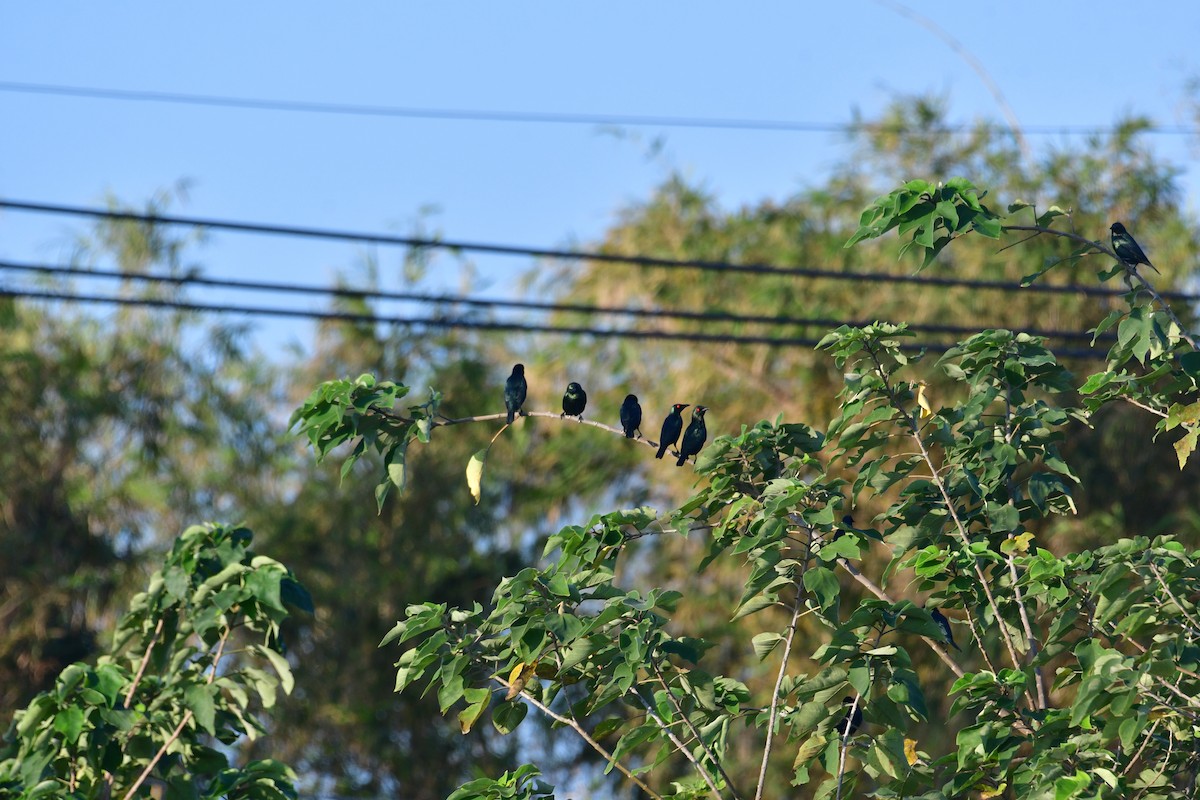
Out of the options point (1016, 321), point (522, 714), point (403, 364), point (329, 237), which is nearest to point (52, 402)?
point (403, 364)

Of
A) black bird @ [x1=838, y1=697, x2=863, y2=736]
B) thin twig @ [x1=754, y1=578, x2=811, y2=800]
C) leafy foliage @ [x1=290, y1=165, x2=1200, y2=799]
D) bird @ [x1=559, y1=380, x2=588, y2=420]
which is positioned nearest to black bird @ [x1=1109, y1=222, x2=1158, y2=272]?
leafy foliage @ [x1=290, y1=165, x2=1200, y2=799]

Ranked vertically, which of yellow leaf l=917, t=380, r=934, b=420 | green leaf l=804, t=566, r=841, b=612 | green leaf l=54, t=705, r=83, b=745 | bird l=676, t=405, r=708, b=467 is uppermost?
yellow leaf l=917, t=380, r=934, b=420

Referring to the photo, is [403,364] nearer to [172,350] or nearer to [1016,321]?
[172,350]

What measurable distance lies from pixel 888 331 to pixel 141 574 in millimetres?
10240

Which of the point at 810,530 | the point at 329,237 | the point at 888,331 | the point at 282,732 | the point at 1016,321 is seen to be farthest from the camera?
the point at 282,732

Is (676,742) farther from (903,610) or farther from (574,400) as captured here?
(574,400)

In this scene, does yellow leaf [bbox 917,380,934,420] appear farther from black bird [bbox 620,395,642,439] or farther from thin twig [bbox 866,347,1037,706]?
black bird [bbox 620,395,642,439]

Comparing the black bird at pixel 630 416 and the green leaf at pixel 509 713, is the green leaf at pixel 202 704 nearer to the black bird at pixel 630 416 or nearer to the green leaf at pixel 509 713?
the green leaf at pixel 509 713

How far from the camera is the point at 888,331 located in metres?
4.12

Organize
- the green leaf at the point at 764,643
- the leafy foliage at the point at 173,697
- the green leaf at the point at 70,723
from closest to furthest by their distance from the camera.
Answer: the green leaf at the point at 764,643
the green leaf at the point at 70,723
the leafy foliage at the point at 173,697

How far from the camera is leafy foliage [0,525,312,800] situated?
443 centimetres

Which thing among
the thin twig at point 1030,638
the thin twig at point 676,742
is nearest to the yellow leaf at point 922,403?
the thin twig at point 1030,638

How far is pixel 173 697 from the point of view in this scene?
15.4 feet

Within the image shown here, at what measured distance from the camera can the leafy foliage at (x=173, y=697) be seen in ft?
14.5
